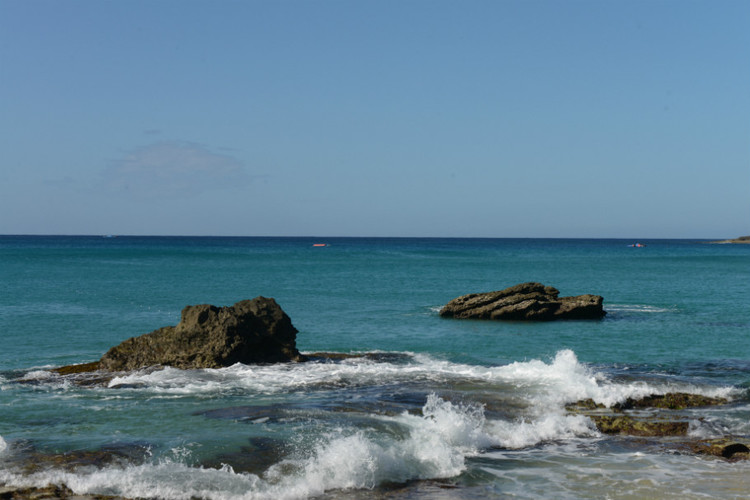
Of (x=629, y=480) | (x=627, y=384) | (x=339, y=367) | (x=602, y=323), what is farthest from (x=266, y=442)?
(x=602, y=323)

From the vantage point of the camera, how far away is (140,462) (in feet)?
43.5

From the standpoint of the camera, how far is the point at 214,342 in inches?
909

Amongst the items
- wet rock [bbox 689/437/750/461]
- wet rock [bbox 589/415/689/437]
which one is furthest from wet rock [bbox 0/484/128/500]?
wet rock [bbox 689/437/750/461]

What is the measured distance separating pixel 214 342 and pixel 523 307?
19.3m

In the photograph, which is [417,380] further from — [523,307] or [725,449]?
[523,307]

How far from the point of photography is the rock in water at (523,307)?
3741 centimetres

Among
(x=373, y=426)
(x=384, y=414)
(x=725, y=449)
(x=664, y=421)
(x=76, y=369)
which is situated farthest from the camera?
(x=76, y=369)

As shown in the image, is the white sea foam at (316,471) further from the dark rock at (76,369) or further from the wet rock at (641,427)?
the dark rock at (76,369)

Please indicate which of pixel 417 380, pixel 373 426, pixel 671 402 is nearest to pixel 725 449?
pixel 671 402

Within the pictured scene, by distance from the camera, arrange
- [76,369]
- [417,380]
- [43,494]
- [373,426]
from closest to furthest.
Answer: [43,494], [373,426], [417,380], [76,369]

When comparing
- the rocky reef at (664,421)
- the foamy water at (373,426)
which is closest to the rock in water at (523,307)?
the foamy water at (373,426)

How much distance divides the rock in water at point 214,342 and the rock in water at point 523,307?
610 inches

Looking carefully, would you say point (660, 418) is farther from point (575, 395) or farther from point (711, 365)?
point (711, 365)

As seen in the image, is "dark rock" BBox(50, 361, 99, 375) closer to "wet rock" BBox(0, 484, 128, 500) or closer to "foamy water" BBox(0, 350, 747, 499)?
"foamy water" BBox(0, 350, 747, 499)
